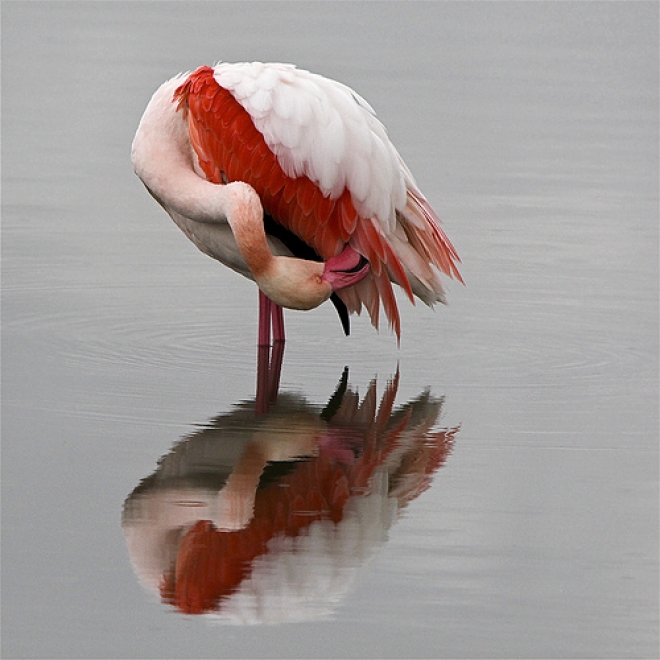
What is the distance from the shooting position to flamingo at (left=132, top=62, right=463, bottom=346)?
9328mm

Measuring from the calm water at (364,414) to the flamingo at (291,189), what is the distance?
46cm

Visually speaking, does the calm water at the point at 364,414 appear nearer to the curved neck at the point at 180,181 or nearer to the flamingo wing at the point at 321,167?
the flamingo wing at the point at 321,167

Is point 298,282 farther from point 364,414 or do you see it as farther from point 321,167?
point 364,414

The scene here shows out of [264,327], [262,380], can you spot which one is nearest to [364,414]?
[262,380]

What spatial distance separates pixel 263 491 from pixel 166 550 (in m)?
0.76

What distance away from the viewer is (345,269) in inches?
375

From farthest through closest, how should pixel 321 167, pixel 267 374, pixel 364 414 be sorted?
1. pixel 321 167
2. pixel 267 374
3. pixel 364 414

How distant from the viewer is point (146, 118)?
32.2 ft

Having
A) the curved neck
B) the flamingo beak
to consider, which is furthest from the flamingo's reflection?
the curved neck

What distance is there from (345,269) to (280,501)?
259cm

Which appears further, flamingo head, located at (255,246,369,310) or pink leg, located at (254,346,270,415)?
flamingo head, located at (255,246,369,310)

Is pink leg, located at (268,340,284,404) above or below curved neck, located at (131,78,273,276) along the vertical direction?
below

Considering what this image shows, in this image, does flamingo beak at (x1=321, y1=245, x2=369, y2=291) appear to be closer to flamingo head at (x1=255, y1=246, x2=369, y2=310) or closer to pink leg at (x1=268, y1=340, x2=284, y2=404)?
flamingo head at (x1=255, y1=246, x2=369, y2=310)

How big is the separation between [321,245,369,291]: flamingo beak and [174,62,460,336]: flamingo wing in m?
0.06
